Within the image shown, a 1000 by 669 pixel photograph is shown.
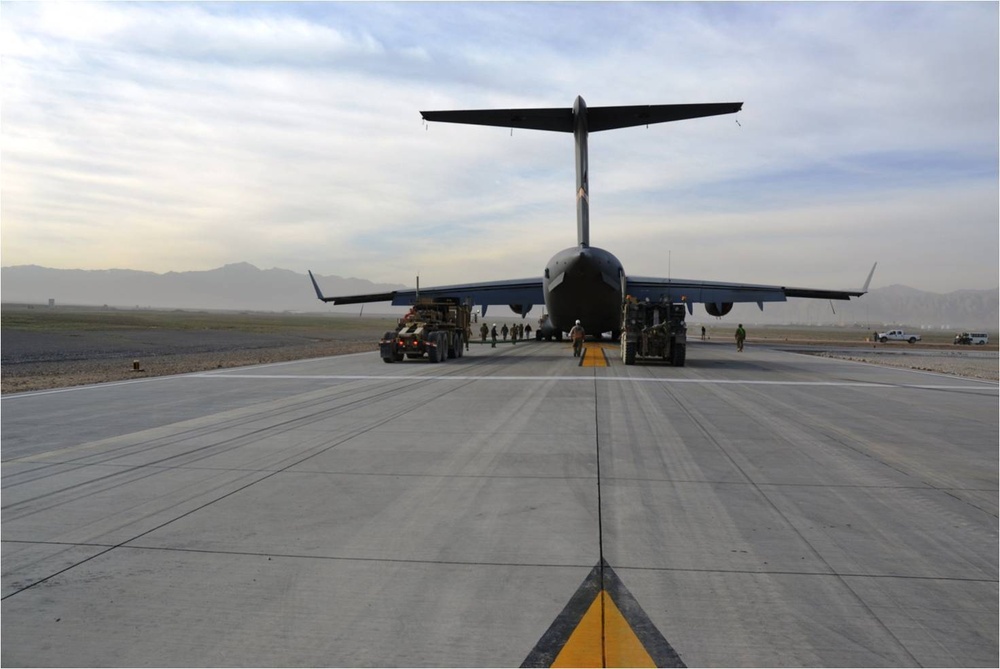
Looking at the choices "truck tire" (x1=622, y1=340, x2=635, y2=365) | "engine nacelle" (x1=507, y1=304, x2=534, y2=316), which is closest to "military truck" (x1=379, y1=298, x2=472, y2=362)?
"truck tire" (x1=622, y1=340, x2=635, y2=365)

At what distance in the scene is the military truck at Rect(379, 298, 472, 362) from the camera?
84.2ft

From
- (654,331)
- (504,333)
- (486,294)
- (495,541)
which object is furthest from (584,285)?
(495,541)

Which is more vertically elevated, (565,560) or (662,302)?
(662,302)

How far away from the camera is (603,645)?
3.87 m

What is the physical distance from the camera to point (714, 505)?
6.72m

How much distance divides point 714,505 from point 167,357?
30270 millimetres

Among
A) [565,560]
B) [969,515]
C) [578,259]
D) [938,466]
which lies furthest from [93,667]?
[578,259]

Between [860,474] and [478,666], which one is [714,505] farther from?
[478,666]

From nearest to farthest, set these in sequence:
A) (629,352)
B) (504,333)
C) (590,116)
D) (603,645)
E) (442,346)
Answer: (603,645) → (629,352) → (442,346) → (590,116) → (504,333)

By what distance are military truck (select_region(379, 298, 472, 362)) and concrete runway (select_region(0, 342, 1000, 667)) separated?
13298mm

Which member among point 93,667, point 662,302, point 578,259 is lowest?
point 93,667

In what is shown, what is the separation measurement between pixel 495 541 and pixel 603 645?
1.84 m

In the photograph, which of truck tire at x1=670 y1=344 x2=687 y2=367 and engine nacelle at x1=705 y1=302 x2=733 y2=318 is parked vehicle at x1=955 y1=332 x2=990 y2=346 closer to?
engine nacelle at x1=705 y1=302 x2=733 y2=318

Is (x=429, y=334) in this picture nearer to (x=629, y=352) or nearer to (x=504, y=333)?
(x=629, y=352)
